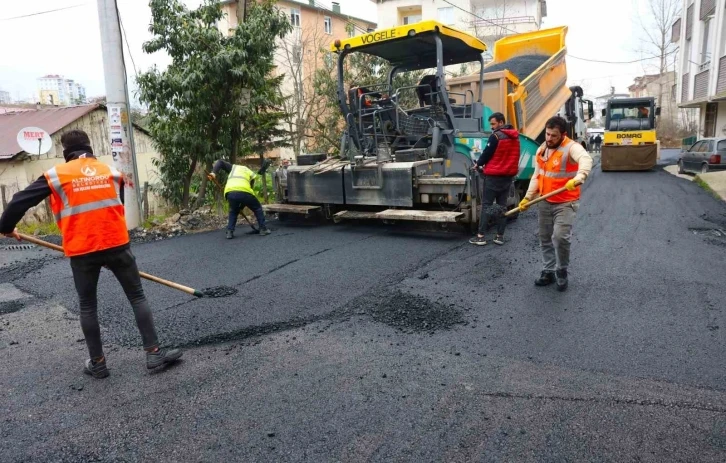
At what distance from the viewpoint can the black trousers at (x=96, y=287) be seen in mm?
3211

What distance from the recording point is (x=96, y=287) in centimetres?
327

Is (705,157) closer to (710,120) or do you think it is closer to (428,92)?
(710,120)

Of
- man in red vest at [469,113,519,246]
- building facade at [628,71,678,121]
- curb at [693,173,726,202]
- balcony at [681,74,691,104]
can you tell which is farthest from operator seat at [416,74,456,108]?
building facade at [628,71,678,121]

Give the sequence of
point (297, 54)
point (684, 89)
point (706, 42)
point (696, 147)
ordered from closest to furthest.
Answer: point (696, 147)
point (297, 54)
point (706, 42)
point (684, 89)

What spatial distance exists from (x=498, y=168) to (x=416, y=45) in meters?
2.46

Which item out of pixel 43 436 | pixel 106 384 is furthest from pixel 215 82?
pixel 43 436

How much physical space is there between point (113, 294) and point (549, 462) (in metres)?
4.25

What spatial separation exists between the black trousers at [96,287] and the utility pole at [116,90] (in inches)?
212

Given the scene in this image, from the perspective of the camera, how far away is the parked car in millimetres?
14336

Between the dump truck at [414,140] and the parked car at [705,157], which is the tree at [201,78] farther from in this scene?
the parked car at [705,157]

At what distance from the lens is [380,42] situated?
23.9 ft

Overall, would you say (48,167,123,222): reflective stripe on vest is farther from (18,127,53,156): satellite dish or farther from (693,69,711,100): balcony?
(693,69,711,100): balcony

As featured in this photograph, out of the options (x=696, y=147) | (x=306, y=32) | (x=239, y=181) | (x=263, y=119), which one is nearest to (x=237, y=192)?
(x=239, y=181)

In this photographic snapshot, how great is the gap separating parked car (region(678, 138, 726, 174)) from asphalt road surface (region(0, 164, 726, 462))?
1043 centimetres
